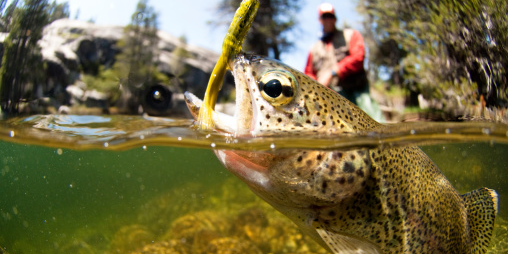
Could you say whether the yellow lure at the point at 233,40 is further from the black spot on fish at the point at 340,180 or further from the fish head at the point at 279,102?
the black spot on fish at the point at 340,180

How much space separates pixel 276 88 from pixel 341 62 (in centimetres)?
314

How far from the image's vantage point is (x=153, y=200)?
26.0 feet

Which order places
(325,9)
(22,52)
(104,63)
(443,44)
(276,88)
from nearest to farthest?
(276,88)
(443,44)
(22,52)
(325,9)
(104,63)

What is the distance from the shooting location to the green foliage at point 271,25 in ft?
14.5

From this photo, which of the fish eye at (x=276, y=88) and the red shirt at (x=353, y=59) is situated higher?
the red shirt at (x=353, y=59)

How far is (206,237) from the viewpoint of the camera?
17.5 feet

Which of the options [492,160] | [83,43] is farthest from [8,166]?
[492,160]

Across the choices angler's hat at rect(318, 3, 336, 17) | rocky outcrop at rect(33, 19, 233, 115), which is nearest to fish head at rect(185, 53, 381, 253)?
angler's hat at rect(318, 3, 336, 17)

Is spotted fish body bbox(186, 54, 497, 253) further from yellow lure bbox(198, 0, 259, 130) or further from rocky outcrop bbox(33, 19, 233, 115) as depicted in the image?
rocky outcrop bbox(33, 19, 233, 115)

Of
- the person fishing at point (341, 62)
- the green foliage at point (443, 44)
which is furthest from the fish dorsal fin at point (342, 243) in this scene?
the person fishing at point (341, 62)

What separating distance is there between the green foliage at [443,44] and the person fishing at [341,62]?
0.37 meters

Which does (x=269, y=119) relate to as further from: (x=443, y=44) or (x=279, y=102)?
(x=443, y=44)

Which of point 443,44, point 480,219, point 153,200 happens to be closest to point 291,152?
point 480,219

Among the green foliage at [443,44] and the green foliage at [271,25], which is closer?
the green foliage at [443,44]
